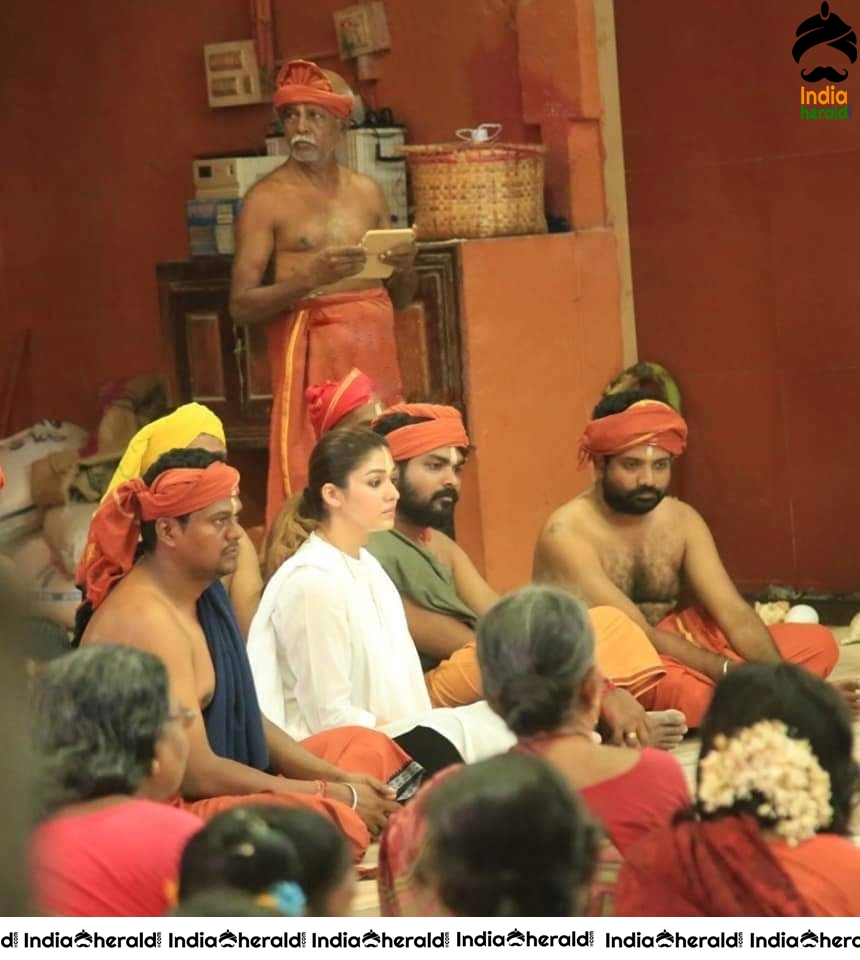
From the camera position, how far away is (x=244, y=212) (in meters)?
7.13

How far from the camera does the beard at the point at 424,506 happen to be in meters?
5.98

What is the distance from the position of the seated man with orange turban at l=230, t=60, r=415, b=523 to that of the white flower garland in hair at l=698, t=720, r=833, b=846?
161 inches

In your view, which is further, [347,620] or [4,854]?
[347,620]

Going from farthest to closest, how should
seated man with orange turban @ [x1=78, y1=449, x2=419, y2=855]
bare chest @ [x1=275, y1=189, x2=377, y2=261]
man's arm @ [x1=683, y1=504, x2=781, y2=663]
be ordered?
bare chest @ [x1=275, y1=189, x2=377, y2=261] < man's arm @ [x1=683, y1=504, x2=781, y2=663] < seated man with orange turban @ [x1=78, y1=449, x2=419, y2=855]

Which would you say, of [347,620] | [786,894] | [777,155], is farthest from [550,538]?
[786,894]

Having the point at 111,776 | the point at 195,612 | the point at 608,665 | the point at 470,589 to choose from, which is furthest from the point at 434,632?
the point at 111,776

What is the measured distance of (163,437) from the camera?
5.43 m

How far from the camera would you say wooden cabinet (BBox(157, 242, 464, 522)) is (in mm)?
7605

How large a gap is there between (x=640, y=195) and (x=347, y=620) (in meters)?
3.26

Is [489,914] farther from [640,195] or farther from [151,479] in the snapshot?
[640,195]

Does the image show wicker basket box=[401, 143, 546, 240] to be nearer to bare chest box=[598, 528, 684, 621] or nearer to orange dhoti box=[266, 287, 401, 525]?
orange dhoti box=[266, 287, 401, 525]

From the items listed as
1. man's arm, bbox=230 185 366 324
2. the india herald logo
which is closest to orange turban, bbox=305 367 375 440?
man's arm, bbox=230 185 366 324

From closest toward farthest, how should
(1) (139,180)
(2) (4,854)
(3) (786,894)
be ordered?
(2) (4,854) → (3) (786,894) → (1) (139,180)

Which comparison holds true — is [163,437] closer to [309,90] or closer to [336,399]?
[336,399]
